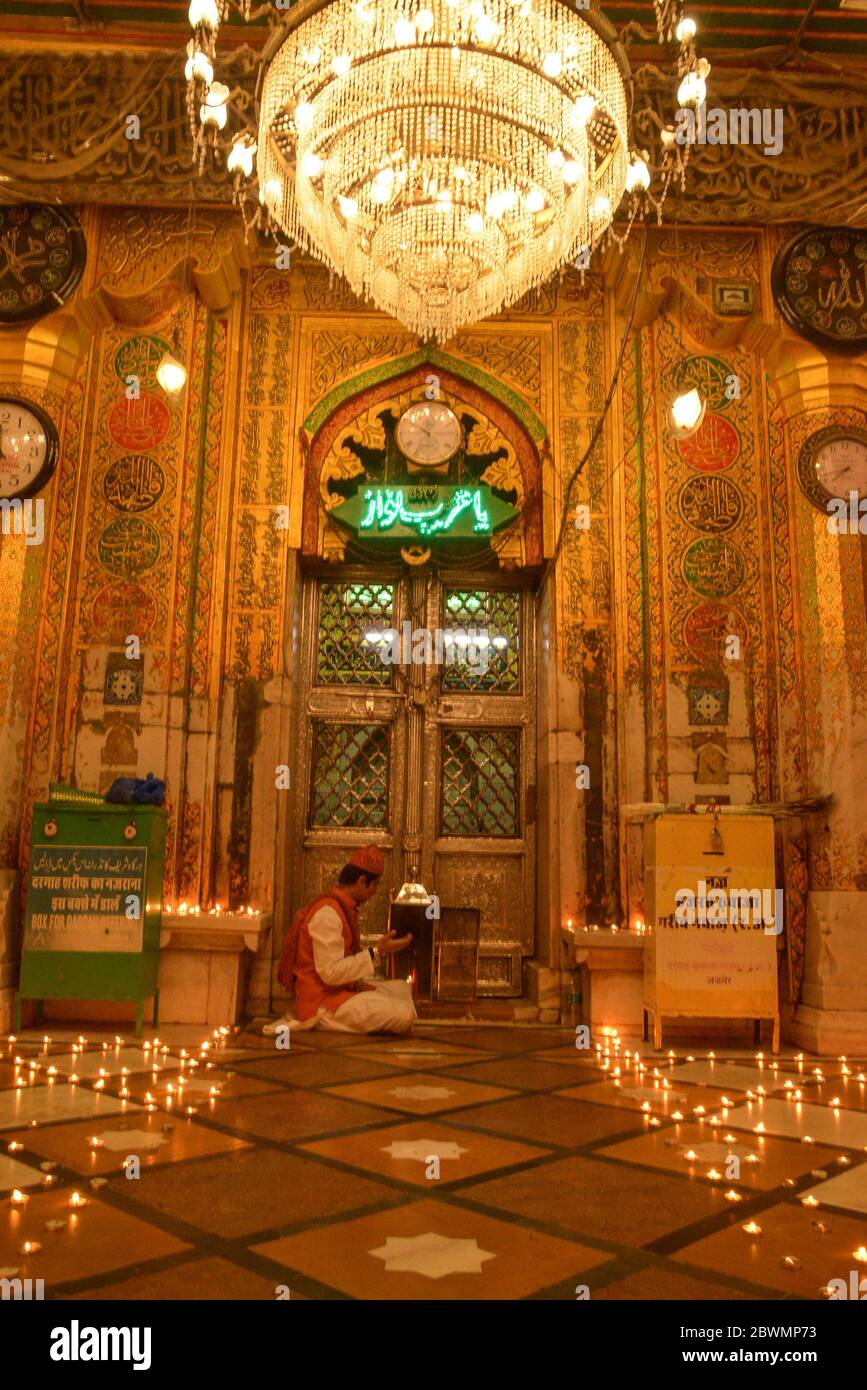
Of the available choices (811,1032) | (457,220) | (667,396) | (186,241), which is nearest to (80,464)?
(186,241)

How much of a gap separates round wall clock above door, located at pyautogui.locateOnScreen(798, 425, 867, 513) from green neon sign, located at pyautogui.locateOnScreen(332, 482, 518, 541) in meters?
1.98

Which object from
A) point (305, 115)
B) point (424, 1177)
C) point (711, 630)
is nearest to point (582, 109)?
point (305, 115)

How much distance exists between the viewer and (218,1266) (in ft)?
6.75

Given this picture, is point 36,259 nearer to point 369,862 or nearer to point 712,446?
point 369,862

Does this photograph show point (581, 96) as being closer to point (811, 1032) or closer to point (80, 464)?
point (80, 464)

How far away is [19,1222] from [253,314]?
6313 mm

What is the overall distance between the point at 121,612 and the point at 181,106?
10.4ft

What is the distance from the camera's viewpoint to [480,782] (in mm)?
7180

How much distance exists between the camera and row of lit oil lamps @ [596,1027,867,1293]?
92.4 inches

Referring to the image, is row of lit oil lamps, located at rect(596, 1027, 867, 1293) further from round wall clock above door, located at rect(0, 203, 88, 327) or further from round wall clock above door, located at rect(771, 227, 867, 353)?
round wall clock above door, located at rect(0, 203, 88, 327)

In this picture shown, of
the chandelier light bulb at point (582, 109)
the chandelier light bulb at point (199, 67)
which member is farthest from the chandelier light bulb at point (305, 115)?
the chandelier light bulb at point (582, 109)

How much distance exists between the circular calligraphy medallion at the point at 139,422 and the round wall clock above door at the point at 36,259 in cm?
78

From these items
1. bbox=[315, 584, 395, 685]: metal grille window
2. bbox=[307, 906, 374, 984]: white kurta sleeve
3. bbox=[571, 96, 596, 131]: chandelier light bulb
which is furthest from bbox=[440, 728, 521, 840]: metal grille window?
bbox=[571, 96, 596, 131]: chandelier light bulb

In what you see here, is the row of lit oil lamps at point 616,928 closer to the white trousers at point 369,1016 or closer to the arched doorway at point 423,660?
the arched doorway at point 423,660
